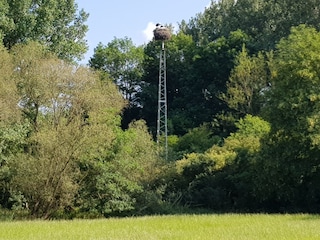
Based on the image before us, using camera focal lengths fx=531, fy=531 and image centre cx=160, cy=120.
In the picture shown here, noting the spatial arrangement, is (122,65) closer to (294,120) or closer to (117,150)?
(117,150)

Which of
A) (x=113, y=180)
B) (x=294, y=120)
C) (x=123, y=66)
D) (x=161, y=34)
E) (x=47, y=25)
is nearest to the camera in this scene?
(x=294, y=120)

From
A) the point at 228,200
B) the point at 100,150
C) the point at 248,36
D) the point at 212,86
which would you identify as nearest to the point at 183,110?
the point at 212,86

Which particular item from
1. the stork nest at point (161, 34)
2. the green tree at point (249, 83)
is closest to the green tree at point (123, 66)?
the stork nest at point (161, 34)

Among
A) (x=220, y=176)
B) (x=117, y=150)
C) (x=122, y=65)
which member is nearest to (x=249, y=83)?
(x=220, y=176)

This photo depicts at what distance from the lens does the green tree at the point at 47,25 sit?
33.8m

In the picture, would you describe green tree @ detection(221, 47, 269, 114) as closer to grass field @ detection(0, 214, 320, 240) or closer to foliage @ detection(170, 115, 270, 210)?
foliage @ detection(170, 115, 270, 210)

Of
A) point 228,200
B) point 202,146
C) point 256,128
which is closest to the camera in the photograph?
point 228,200

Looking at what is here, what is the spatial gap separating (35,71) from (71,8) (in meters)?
11.4

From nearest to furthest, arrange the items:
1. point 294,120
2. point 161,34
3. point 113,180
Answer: point 294,120 < point 113,180 < point 161,34

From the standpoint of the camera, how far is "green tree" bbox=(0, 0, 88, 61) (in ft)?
111

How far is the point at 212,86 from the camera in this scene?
169 feet

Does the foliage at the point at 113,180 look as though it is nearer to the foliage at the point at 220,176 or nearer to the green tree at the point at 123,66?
the foliage at the point at 220,176

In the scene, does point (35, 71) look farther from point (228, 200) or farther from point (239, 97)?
point (239, 97)

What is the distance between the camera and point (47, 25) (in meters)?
35.1
